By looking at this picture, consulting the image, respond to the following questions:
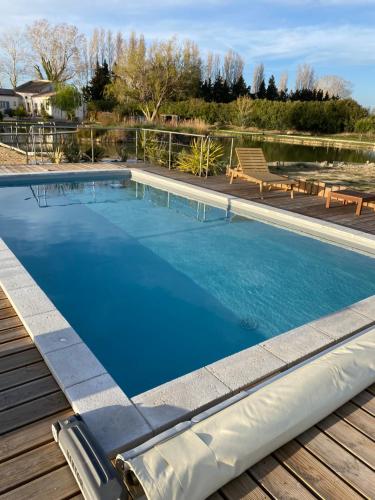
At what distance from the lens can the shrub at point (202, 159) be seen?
8.67 m

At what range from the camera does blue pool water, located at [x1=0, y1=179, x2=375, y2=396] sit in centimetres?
329

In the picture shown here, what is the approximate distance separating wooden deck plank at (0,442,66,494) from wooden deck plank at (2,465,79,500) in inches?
1.0

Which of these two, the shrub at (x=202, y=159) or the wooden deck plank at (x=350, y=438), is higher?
the shrub at (x=202, y=159)

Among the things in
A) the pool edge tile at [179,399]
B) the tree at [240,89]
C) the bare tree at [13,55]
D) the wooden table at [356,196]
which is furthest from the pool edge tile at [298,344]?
the bare tree at [13,55]

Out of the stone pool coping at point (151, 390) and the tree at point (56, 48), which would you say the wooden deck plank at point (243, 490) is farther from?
the tree at point (56, 48)

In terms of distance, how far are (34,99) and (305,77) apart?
52.9 m

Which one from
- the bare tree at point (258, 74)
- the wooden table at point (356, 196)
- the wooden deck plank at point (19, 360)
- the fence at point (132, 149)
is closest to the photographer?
the wooden deck plank at point (19, 360)

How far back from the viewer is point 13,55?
41438mm

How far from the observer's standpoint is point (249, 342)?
330 cm

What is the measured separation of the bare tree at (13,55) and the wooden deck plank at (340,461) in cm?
4707

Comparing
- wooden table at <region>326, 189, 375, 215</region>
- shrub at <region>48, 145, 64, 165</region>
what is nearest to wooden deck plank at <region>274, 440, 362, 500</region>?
wooden table at <region>326, 189, 375, 215</region>

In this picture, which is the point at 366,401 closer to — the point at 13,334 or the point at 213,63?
the point at 13,334

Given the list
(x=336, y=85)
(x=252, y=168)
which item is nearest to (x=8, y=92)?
(x=252, y=168)

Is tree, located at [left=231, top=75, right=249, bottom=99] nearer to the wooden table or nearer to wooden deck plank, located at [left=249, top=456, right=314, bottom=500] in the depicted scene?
the wooden table
